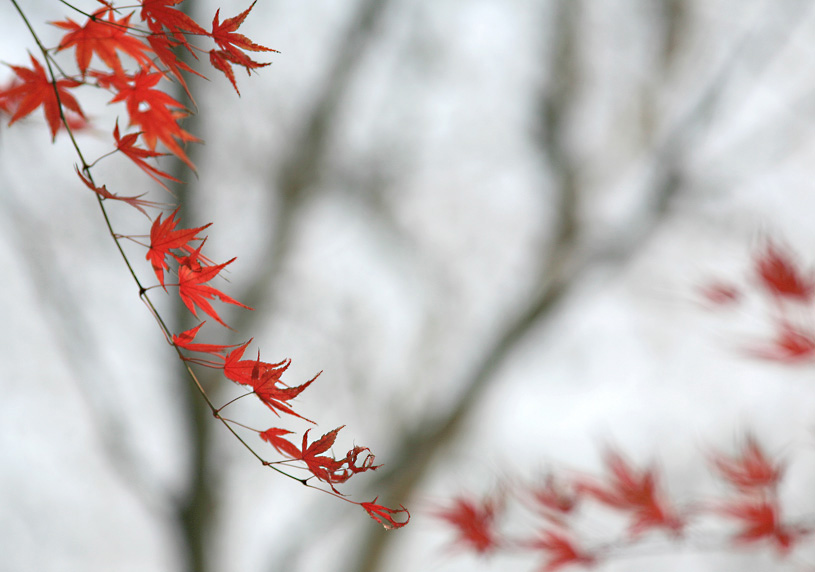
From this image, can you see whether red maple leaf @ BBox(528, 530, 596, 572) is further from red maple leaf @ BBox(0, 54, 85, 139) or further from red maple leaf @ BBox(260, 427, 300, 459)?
red maple leaf @ BBox(0, 54, 85, 139)

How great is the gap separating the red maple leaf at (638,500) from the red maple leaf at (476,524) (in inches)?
5.1

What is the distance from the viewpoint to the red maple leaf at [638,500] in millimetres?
708

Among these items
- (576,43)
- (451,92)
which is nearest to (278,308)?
(451,92)

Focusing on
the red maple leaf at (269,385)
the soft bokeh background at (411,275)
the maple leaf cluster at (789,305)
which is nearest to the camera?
the red maple leaf at (269,385)

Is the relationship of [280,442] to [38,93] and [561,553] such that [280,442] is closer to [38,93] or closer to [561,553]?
[38,93]

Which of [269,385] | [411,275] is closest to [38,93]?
[269,385]

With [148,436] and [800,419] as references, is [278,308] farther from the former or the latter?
[800,419]

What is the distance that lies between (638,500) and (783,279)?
310mm

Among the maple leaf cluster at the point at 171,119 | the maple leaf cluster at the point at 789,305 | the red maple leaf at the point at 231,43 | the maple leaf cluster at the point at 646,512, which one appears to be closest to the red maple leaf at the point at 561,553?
the maple leaf cluster at the point at 646,512

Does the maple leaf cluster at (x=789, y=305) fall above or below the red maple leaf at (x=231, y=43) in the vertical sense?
above

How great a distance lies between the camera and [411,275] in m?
1.79

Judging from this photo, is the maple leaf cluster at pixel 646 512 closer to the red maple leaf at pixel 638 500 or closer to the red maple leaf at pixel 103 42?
the red maple leaf at pixel 638 500

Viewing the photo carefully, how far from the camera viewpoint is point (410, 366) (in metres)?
1.80

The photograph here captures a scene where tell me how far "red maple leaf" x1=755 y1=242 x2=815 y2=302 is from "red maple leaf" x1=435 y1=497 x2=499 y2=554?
444 millimetres
